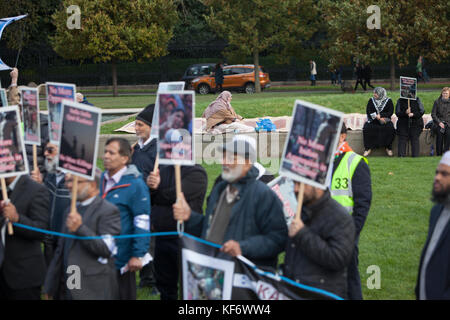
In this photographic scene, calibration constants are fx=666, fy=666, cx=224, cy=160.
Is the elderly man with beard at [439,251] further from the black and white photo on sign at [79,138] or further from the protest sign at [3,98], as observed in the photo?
the protest sign at [3,98]

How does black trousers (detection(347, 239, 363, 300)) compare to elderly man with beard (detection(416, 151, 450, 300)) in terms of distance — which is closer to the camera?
elderly man with beard (detection(416, 151, 450, 300))

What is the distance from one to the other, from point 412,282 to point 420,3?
82.1 feet

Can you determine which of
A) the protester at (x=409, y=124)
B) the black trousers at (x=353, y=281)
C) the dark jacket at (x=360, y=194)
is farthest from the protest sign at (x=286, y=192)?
the protester at (x=409, y=124)

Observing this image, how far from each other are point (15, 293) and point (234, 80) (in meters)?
33.0

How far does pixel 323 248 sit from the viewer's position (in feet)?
14.8

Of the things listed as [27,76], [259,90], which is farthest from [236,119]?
[27,76]

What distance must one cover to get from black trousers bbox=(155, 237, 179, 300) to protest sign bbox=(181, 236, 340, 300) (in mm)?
1472

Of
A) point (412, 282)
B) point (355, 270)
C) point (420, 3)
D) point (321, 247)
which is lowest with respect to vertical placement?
point (412, 282)

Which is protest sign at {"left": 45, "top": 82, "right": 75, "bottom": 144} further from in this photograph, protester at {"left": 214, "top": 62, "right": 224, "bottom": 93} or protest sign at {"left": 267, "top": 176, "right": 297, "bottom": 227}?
protester at {"left": 214, "top": 62, "right": 224, "bottom": 93}

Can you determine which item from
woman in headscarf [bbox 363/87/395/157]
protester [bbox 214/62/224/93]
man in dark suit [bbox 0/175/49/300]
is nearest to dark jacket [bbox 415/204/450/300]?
man in dark suit [bbox 0/175/49/300]

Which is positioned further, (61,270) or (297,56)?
(297,56)

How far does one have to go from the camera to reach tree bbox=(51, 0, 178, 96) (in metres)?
34.4

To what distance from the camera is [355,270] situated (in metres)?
5.82
